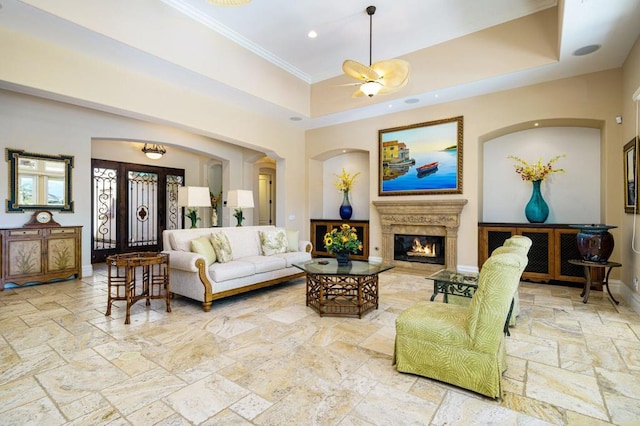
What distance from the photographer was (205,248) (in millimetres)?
4293

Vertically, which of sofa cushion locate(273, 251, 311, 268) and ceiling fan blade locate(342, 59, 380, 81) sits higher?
ceiling fan blade locate(342, 59, 380, 81)

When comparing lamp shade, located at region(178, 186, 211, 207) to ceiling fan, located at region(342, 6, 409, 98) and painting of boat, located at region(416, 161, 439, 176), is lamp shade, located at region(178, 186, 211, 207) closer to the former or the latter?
ceiling fan, located at region(342, 6, 409, 98)

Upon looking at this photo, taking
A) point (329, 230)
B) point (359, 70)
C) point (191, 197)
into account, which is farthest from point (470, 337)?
point (329, 230)

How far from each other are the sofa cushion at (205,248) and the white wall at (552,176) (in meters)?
5.12

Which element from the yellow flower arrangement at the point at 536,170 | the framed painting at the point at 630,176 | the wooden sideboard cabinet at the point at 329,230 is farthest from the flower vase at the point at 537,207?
the wooden sideboard cabinet at the point at 329,230

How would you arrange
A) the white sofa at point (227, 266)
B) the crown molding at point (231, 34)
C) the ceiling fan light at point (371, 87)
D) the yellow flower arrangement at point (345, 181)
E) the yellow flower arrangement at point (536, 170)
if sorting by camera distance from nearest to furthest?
Result: the white sofa at point (227, 266), the ceiling fan light at point (371, 87), the crown molding at point (231, 34), the yellow flower arrangement at point (536, 170), the yellow flower arrangement at point (345, 181)

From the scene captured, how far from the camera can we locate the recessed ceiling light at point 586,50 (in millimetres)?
4016

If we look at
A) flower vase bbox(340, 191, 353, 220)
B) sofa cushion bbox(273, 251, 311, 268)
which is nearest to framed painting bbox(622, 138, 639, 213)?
sofa cushion bbox(273, 251, 311, 268)

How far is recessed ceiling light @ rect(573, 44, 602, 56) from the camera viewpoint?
4016mm

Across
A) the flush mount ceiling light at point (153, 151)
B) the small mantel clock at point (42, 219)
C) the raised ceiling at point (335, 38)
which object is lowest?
the small mantel clock at point (42, 219)

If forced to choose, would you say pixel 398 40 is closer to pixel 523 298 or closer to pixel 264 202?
pixel 523 298

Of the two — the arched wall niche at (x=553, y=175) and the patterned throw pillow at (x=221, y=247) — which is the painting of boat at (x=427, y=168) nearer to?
the arched wall niche at (x=553, y=175)

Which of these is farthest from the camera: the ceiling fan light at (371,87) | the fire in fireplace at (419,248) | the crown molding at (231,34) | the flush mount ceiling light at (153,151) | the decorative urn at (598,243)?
the flush mount ceiling light at (153,151)

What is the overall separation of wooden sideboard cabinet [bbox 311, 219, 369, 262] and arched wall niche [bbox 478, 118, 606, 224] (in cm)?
248
